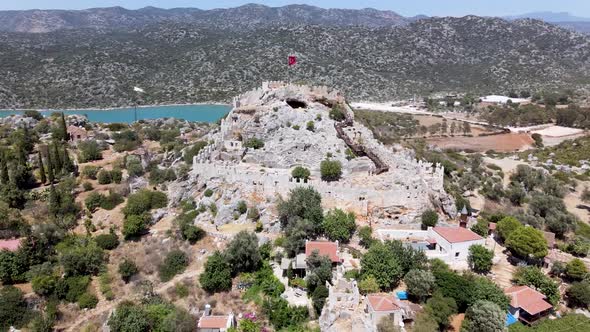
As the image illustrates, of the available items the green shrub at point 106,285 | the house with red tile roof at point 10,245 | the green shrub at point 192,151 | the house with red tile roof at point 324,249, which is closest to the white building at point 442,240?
the house with red tile roof at point 324,249

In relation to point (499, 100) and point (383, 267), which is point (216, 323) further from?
point (499, 100)

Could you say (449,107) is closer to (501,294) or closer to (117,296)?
(501,294)

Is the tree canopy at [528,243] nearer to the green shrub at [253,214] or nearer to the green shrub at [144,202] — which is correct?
the green shrub at [253,214]

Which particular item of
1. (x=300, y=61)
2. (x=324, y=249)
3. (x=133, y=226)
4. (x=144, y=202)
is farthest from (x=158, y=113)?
(x=324, y=249)

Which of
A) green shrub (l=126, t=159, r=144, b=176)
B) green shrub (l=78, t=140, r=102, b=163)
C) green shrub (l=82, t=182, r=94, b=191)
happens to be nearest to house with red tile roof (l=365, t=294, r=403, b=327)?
green shrub (l=126, t=159, r=144, b=176)

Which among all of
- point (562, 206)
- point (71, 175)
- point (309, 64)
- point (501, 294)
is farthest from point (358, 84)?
point (501, 294)

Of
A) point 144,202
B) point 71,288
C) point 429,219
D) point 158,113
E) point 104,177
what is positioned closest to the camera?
point 71,288
